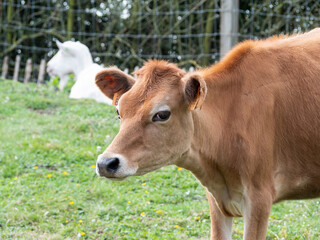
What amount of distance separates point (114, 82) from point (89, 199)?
6.69 ft

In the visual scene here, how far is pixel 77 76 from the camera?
11.8 meters

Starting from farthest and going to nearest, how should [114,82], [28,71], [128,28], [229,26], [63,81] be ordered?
[128,28] < [28,71] < [63,81] < [229,26] < [114,82]

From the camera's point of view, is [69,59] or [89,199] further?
[69,59]

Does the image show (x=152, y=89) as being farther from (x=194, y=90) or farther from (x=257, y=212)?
(x=257, y=212)

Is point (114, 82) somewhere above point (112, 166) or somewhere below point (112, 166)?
above

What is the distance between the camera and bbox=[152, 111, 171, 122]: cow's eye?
11.3ft

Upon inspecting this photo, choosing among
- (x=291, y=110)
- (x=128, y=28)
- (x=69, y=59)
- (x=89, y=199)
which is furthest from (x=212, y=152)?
(x=128, y=28)

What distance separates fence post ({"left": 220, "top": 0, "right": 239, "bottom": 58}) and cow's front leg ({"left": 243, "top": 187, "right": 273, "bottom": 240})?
616 centimetres

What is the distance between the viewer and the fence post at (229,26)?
30.8 feet

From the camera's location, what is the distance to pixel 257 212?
3533mm

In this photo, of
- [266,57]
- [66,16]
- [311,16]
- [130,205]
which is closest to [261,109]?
[266,57]

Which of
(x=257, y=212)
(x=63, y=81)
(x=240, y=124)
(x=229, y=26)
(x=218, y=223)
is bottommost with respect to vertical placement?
(x=218, y=223)

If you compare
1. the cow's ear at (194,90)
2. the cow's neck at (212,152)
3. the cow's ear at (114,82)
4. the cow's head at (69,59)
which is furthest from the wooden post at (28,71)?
the cow's ear at (194,90)

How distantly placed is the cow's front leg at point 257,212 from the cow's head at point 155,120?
590 millimetres
